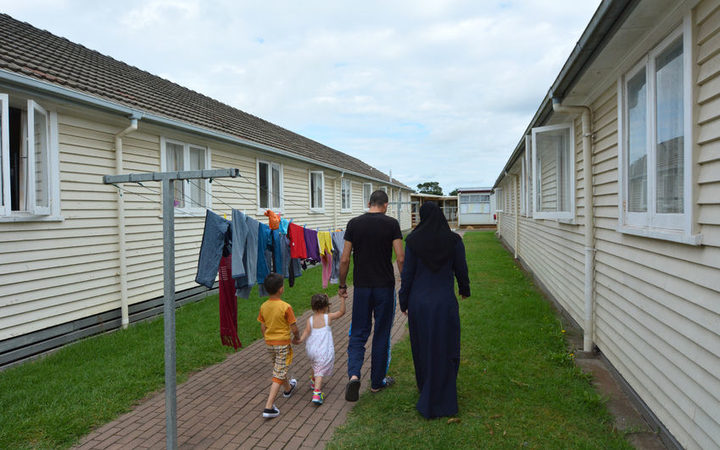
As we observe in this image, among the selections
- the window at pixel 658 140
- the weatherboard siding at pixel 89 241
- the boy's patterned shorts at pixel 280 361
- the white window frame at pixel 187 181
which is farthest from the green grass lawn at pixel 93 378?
the window at pixel 658 140

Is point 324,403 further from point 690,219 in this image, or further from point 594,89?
point 594,89

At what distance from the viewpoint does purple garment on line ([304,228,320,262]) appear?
239 inches

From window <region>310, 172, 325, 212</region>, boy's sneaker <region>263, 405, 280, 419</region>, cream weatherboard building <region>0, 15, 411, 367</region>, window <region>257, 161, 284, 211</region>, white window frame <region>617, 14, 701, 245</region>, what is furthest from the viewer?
window <region>310, 172, 325, 212</region>

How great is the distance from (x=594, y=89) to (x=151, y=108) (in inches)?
282

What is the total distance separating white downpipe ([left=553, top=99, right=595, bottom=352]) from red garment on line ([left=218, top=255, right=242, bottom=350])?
4.17 metres

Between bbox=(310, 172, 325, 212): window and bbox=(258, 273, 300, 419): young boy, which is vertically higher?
bbox=(310, 172, 325, 212): window

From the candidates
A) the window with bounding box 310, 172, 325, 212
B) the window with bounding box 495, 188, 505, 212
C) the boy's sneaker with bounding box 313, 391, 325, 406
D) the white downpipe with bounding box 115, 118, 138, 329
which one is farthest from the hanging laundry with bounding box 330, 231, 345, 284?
the window with bounding box 495, 188, 505, 212

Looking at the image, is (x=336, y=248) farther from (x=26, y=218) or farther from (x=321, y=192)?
(x=321, y=192)

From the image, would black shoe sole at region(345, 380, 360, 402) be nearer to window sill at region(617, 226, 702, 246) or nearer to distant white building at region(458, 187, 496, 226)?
window sill at region(617, 226, 702, 246)

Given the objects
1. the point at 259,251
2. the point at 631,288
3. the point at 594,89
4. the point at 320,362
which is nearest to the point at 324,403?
the point at 320,362

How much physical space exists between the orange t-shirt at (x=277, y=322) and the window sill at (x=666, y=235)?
313 centimetres

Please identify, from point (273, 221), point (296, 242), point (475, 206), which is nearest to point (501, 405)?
point (296, 242)

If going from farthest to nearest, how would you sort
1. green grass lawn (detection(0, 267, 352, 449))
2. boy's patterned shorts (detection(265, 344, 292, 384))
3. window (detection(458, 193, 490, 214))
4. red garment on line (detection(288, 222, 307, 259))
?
1. window (detection(458, 193, 490, 214))
2. red garment on line (detection(288, 222, 307, 259))
3. boy's patterned shorts (detection(265, 344, 292, 384))
4. green grass lawn (detection(0, 267, 352, 449))

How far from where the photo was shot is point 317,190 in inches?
635
